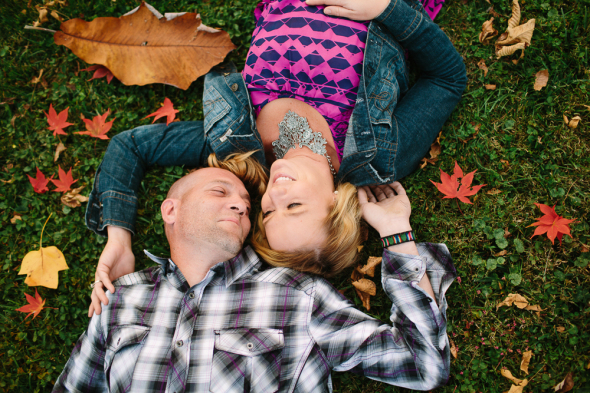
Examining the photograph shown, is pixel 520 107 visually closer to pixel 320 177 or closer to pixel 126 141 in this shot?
pixel 320 177

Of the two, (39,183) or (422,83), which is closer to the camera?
(422,83)

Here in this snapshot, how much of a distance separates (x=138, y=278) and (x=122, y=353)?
0.56 meters

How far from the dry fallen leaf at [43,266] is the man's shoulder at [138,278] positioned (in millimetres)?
826

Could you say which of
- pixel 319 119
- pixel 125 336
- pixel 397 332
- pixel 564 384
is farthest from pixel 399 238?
pixel 125 336

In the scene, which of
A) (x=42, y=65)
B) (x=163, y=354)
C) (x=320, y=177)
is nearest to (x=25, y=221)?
(x=42, y=65)

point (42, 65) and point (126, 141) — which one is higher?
point (42, 65)

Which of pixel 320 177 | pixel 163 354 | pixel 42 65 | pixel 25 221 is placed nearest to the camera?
pixel 163 354

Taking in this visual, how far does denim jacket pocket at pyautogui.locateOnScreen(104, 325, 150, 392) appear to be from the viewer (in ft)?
8.20

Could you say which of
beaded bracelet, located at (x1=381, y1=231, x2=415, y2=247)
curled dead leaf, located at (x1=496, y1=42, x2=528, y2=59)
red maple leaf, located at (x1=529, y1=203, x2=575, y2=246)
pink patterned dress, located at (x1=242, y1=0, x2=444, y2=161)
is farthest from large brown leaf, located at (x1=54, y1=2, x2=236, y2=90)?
red maple leaf, located at (x1=529, y1=203, x2=575, y2=246)

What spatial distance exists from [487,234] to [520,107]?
1.14 metres

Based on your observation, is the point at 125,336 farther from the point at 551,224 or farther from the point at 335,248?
the point at 551,224

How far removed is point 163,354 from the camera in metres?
2.50

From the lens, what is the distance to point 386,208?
2863 mm

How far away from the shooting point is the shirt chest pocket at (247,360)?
2.40 metres
